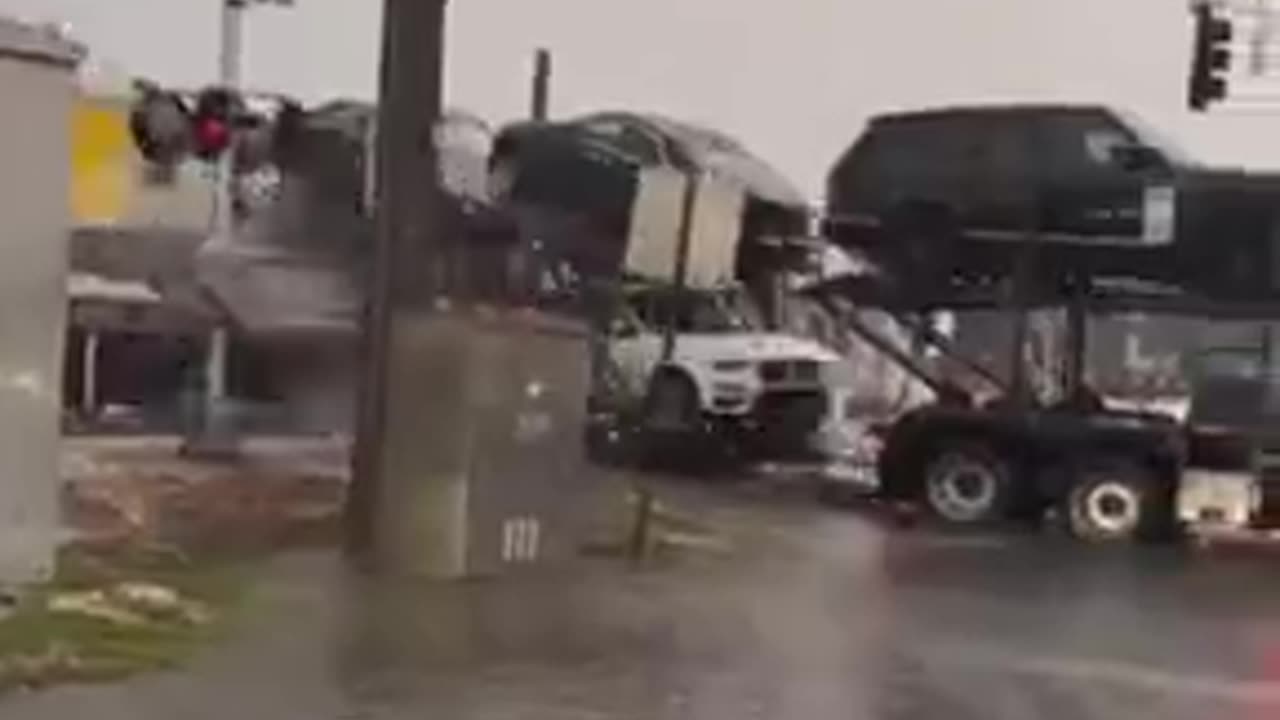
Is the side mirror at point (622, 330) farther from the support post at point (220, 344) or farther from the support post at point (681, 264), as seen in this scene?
the support post at point (220, 344)

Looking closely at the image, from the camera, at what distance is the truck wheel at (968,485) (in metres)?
23.5

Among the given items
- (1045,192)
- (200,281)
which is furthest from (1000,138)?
(200,281)

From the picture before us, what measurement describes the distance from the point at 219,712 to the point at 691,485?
1550 cm

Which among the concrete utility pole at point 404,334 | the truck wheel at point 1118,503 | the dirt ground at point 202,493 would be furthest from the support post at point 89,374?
the truck wheel at point 1118,503

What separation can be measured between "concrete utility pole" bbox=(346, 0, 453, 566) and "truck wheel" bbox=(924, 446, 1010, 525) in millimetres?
9371

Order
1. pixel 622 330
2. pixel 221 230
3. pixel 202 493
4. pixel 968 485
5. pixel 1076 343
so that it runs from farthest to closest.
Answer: pixel 622 330 < pixel 221 230 < pixel 968 485 < pixel 1076 343 < pixel 202 493

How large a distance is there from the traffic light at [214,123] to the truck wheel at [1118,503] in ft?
27.5

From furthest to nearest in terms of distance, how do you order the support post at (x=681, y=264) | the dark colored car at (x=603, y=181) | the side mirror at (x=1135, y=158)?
the dark colored car at (x=603, y=181) → the support post at (x=681, y=264) → the side mirror at (x=1135, y=158)

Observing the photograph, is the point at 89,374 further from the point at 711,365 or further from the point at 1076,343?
the point at 1076,343

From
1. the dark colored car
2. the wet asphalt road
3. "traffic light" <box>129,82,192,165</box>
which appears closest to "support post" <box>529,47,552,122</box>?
the dark colored car

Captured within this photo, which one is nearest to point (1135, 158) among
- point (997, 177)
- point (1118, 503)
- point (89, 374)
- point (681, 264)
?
point (997, 177)

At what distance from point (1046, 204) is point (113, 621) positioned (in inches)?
520

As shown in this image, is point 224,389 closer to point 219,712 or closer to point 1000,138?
point 1000,138

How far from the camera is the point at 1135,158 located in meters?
22.8
